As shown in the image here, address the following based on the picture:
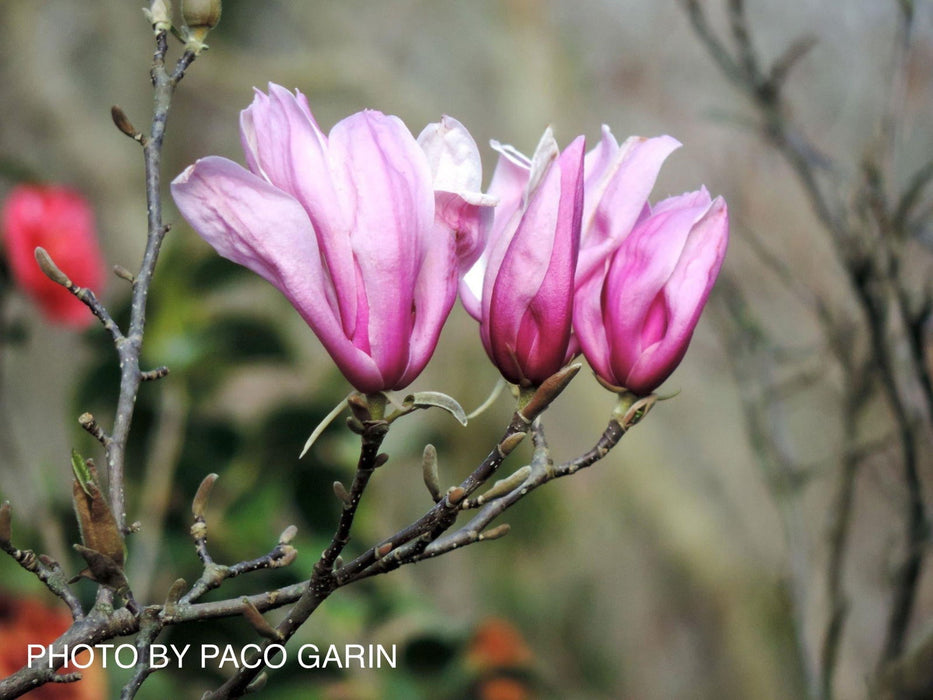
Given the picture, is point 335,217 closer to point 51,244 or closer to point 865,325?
point 865,325

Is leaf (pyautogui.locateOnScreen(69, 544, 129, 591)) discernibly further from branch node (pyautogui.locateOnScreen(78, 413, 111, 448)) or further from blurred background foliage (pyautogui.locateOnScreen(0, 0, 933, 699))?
blurred background foliage (pyautogui.locateOnScreen(0, 0, 933, 699))

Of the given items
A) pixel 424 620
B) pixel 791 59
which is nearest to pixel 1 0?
pixel 424 620

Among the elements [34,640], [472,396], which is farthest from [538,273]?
[472,396]

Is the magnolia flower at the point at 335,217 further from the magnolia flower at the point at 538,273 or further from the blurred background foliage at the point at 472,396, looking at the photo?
Result: the blurred background foliage at the point at 472,396

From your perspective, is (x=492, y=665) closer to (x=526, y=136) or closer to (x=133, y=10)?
(x=526, y=136)

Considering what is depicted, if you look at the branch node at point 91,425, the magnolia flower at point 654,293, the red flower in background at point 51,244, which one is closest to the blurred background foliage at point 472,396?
the red flower in background at point 51,244
